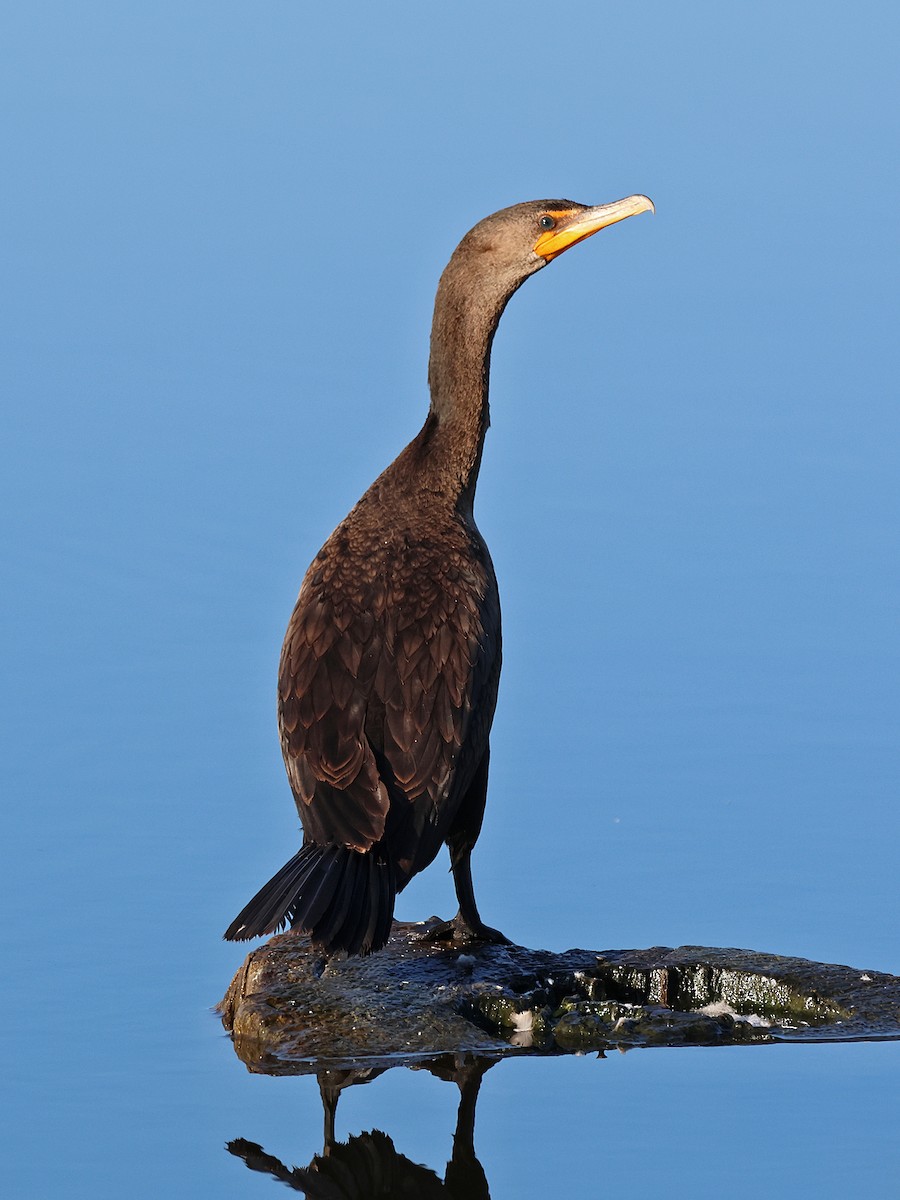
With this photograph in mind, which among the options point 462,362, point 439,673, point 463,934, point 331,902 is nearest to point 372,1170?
point 331,902

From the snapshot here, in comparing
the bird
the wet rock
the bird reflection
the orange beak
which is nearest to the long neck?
the bird

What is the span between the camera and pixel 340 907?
6.04 metres

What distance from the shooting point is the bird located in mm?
6191

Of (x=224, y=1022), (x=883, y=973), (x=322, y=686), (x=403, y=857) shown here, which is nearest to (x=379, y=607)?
A: (x=322, y=686)

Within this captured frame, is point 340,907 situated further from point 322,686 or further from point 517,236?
point 517,236

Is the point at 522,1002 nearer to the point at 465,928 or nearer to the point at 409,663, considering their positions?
the point at 465,928

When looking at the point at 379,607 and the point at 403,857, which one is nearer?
the point at 403,857

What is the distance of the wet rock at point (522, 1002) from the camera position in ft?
20.3

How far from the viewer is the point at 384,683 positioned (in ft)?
21.7

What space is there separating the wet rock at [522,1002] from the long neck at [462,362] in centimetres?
176

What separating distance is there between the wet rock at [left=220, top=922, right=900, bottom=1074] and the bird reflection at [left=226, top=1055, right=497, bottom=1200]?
39cm

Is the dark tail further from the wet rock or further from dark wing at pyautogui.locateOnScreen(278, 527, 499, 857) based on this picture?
the wet rock

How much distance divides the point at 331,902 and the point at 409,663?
0.93 meters

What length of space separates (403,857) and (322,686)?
606mm
